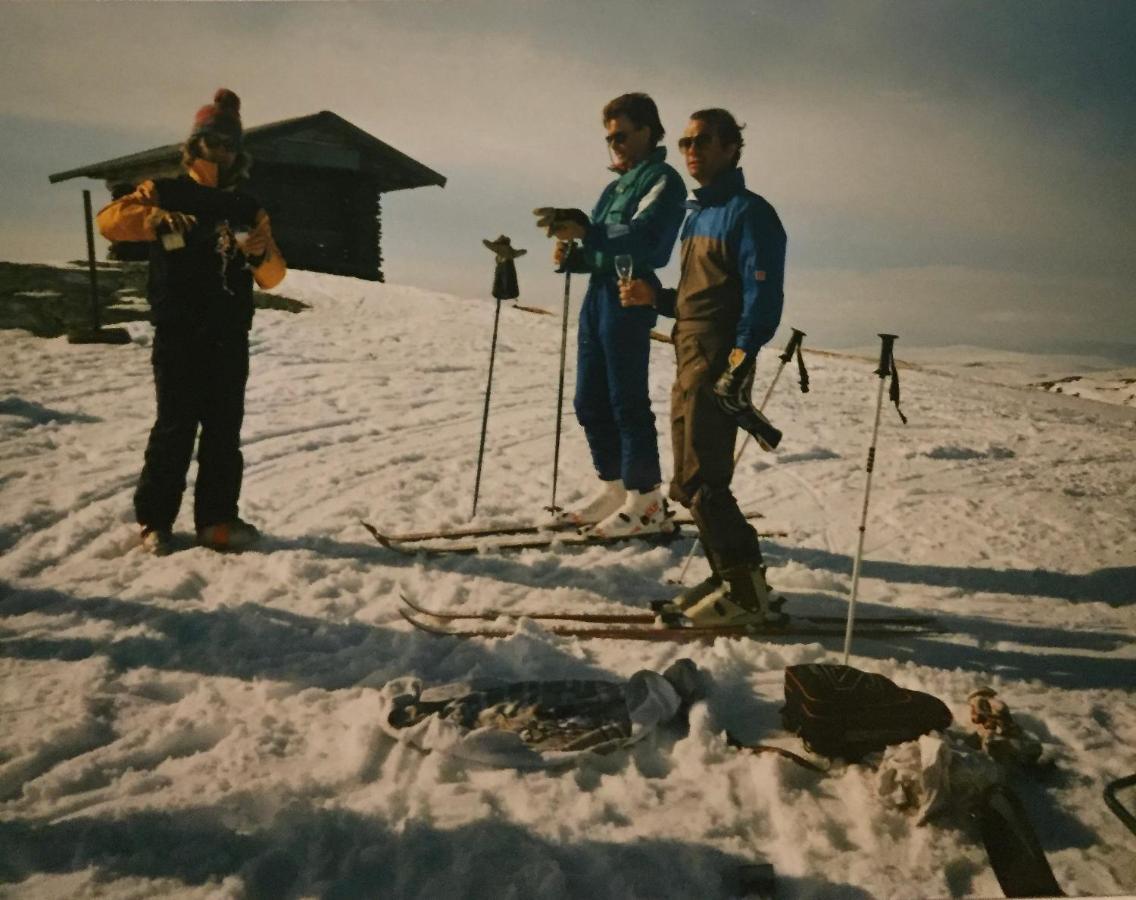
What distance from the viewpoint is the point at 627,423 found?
4.67 m

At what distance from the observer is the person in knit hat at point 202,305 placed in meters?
3.81

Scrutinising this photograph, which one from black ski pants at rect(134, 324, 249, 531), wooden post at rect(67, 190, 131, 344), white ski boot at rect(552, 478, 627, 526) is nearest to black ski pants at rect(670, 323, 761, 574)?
white ski boot at rect(552, 478, 627, 526)

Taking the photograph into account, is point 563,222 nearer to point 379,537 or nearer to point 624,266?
point 624,266

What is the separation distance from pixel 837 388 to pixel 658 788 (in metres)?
10.6

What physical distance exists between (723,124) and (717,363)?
3.89 feet

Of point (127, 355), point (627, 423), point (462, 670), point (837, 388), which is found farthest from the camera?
point (837, 388)

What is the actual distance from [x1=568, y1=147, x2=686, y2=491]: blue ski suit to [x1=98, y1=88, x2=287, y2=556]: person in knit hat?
199 cm

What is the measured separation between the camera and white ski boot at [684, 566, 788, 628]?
3.49m

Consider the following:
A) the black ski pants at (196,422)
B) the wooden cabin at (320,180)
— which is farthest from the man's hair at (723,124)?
the wooden cabin at (320,180)

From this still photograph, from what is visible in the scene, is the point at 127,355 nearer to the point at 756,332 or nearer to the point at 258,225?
the point at 258,225

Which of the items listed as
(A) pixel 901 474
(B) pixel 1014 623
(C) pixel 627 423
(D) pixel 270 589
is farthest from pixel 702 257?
(A) pixel 901 474

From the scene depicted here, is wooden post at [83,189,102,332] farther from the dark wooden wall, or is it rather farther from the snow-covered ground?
the dark wooden wall

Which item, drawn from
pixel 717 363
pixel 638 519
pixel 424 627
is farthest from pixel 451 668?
pixel 638 519

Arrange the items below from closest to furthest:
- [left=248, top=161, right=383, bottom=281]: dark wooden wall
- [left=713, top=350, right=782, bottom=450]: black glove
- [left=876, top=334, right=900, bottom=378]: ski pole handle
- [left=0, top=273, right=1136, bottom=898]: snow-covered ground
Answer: [left=0, top=273, right=1136, bottom=898]: snow-covered ground < [left=876, top=334, right=900, bottom=378]: ski pole handle < [left=713, top=350, right=782, bottom=450]: black glove < [left=248, top=161, right=383, bottom=281]: dark wooden wall
